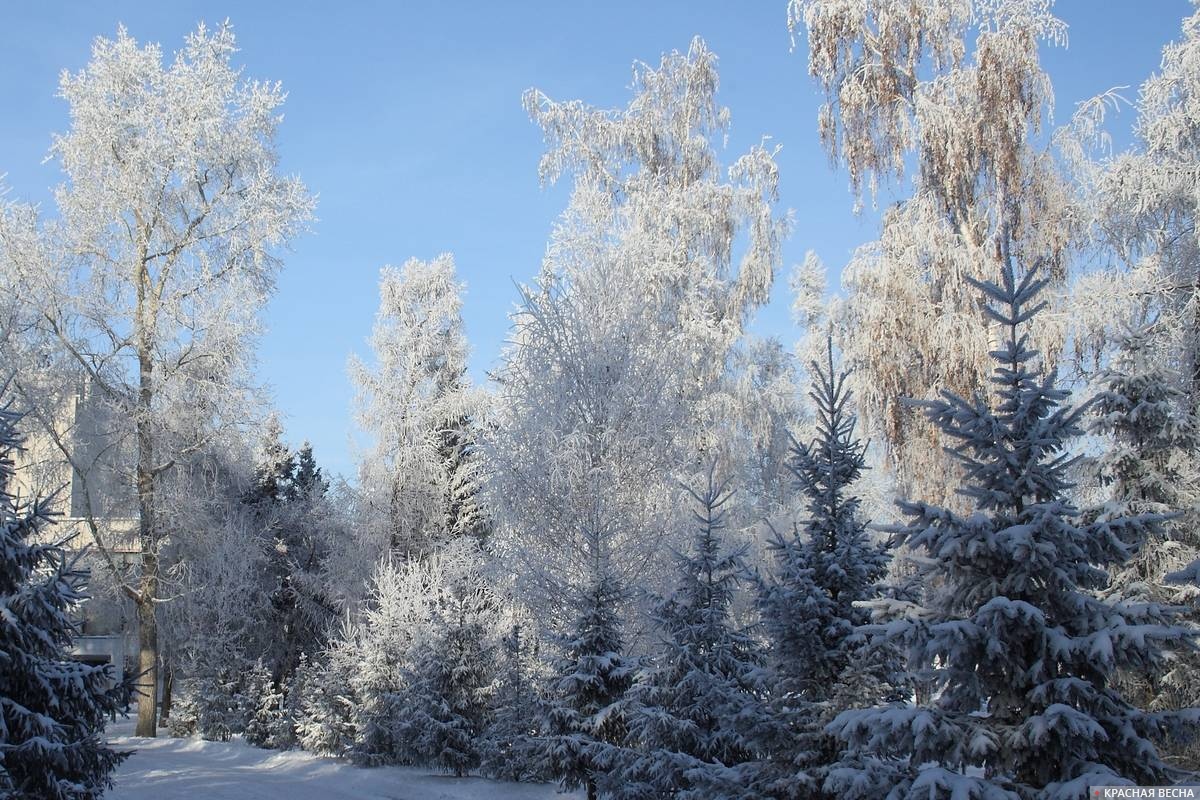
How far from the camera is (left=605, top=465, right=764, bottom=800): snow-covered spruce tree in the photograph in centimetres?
886

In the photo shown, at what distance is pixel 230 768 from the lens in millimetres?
18000

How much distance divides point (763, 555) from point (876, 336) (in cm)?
562

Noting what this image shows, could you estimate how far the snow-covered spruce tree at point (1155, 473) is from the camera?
40.4 feet

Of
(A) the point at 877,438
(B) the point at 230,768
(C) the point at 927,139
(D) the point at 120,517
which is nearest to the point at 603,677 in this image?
(B) the point at 230,768

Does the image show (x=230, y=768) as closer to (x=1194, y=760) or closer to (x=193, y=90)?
(x=193, y=90)

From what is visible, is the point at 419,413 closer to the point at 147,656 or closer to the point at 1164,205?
the point at 147,656

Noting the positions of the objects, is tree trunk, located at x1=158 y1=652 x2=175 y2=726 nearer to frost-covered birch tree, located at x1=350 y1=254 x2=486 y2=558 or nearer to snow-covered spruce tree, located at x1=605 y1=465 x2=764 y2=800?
A: frost-covered birch tree, located at x1=350 y1=254 x2=486 y2=558

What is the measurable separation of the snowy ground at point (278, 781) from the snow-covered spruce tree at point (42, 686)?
14.4 ft

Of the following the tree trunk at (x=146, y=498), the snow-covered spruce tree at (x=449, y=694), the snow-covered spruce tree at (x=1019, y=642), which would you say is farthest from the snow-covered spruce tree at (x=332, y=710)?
the snow-covered spruce tree at (x=1019, y=642)

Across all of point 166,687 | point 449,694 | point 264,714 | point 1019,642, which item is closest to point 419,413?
point 264,714

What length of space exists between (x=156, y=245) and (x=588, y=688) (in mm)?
15410

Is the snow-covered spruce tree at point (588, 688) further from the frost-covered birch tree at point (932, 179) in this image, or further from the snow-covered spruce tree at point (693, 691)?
the frost-covered birch tree at point (932, 179)

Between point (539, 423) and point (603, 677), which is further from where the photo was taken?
point (539, 423)

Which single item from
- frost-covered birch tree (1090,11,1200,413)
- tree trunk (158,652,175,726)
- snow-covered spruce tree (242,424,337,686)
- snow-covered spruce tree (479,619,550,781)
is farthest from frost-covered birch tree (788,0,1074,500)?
tree trunk (158,652,175,726)
